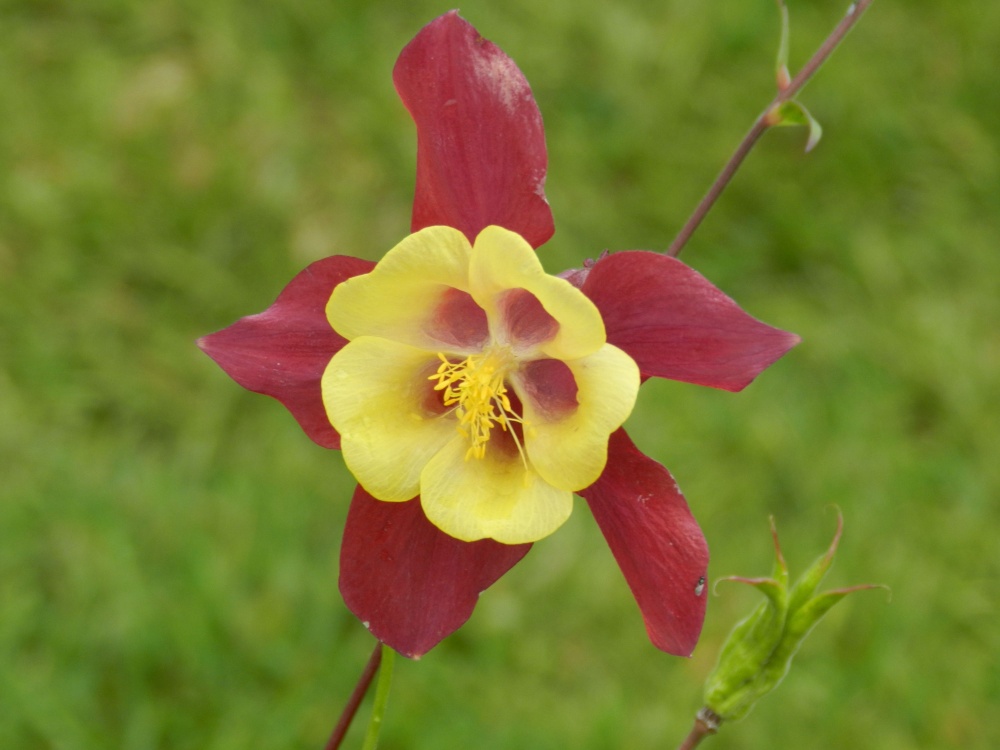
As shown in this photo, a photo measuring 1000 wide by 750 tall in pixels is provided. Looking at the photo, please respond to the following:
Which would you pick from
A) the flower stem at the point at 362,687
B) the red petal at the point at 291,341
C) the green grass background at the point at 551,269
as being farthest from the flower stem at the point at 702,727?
the green grass background at the point at 551,269

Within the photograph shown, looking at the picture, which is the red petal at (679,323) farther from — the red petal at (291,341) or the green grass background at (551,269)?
the green grass background at (551,269)

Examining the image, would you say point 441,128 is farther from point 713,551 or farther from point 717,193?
point 713,551

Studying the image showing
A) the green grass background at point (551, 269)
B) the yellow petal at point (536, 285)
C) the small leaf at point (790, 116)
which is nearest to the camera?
the yellow petal at point (536, 285)

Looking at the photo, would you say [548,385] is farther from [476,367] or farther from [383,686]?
[383,686]

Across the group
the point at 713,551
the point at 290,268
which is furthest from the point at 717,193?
the point at 290,268

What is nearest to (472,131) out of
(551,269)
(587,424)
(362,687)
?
(587,424)

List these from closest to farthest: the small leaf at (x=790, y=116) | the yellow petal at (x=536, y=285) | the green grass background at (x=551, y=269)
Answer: the yellow petal at (x=536, y=285) → the small leaf at (x=790, y=116) → the green grass background at (x=551, y=269)
